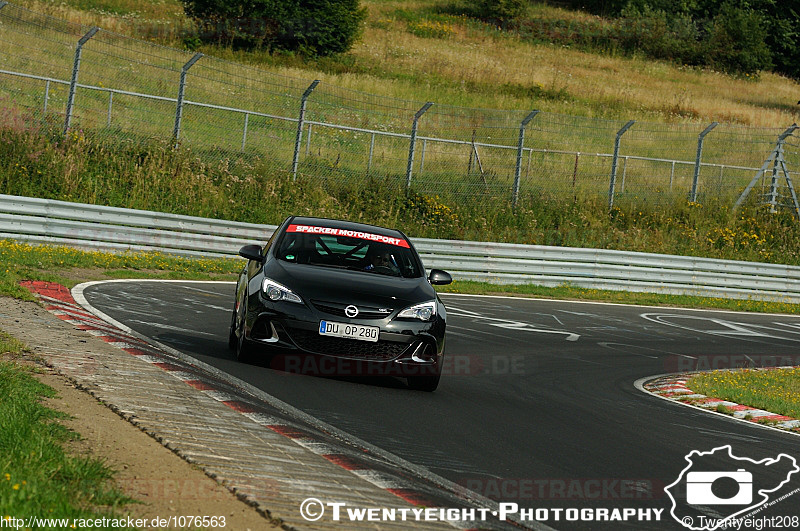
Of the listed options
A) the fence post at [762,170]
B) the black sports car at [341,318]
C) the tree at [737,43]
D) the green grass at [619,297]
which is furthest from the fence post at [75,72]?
the tree at [737,43]

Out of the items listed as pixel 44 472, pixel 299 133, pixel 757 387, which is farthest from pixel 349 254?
pixel 299 133

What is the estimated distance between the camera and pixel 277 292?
30.3 feet

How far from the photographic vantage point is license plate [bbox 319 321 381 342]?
29.5ft

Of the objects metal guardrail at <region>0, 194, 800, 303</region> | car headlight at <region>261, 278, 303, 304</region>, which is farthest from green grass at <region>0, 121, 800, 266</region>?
car headlight at <region>261, 278, 303, 304</region>

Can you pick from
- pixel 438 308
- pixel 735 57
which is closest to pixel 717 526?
pixel 438 308

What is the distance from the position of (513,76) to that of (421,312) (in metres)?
47.6

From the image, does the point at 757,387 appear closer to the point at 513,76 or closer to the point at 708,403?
the point at 708,403

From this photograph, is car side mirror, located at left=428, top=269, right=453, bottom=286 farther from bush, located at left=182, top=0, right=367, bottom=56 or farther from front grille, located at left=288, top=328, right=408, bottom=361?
bush, located at left=182, top=0, right=367, bottom=56

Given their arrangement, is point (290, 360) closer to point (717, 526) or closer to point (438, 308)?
point (438, 308)

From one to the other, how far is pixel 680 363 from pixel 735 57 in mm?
68001

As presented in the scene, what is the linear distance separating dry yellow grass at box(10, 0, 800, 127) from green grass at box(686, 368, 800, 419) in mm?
29977

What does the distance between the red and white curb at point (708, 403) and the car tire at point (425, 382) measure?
3.03 metres

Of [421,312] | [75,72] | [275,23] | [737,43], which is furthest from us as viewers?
[737,43]

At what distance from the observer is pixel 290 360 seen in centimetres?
980
